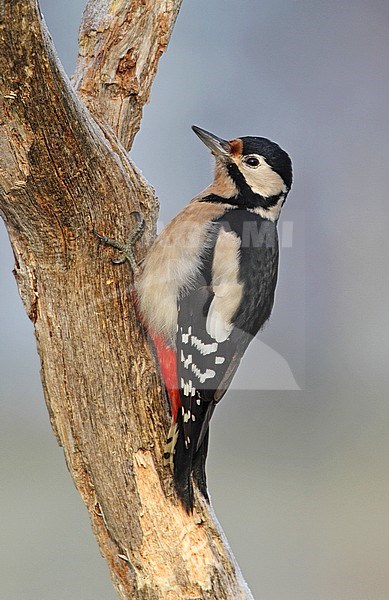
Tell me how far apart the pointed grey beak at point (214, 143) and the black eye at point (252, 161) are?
4cm

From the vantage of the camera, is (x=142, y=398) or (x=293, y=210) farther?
(x=293, y=210)

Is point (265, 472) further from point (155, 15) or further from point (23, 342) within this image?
point (155, 15)

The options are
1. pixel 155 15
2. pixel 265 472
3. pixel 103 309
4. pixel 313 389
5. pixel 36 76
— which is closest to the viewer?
pixel 36 76

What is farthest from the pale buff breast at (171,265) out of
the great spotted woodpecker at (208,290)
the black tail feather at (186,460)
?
the black tail feather at (186,460)

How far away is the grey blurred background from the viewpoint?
131 centimetres

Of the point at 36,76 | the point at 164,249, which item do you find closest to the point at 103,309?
the point at 164,249

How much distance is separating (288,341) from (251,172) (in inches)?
12.5

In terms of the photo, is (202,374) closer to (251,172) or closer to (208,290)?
(208,290)

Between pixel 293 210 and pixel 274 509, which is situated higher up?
pixel 293 210

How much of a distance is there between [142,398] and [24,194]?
0.37m

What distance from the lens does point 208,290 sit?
118 cm

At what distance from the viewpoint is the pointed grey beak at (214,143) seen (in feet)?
4.01

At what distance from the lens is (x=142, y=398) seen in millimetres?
1153

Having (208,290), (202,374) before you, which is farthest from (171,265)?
(202,374)
